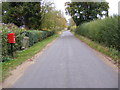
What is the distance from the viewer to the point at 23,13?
2822 centimetres

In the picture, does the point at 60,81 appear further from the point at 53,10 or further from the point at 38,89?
the point at 53,10

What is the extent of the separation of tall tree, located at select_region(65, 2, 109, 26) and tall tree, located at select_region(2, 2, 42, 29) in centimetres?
857

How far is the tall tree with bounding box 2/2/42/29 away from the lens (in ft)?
90.8

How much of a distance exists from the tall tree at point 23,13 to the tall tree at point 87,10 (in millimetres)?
8570

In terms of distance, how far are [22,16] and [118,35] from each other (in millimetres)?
23704

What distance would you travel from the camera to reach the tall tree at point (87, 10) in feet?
102

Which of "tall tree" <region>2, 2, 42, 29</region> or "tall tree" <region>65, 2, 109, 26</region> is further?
"tall tree" <region>65, 2, 109, 26</region>

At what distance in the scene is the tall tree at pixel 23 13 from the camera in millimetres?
27688

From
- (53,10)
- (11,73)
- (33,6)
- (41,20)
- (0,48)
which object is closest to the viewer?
(11,73)

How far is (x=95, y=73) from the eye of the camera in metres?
5.88

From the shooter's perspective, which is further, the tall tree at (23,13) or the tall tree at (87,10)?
the tall tree at (87,10)

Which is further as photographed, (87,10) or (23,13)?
(87,10)

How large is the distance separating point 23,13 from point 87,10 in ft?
44.1

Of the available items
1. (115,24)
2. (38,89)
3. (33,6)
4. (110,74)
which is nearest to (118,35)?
(115,24)
